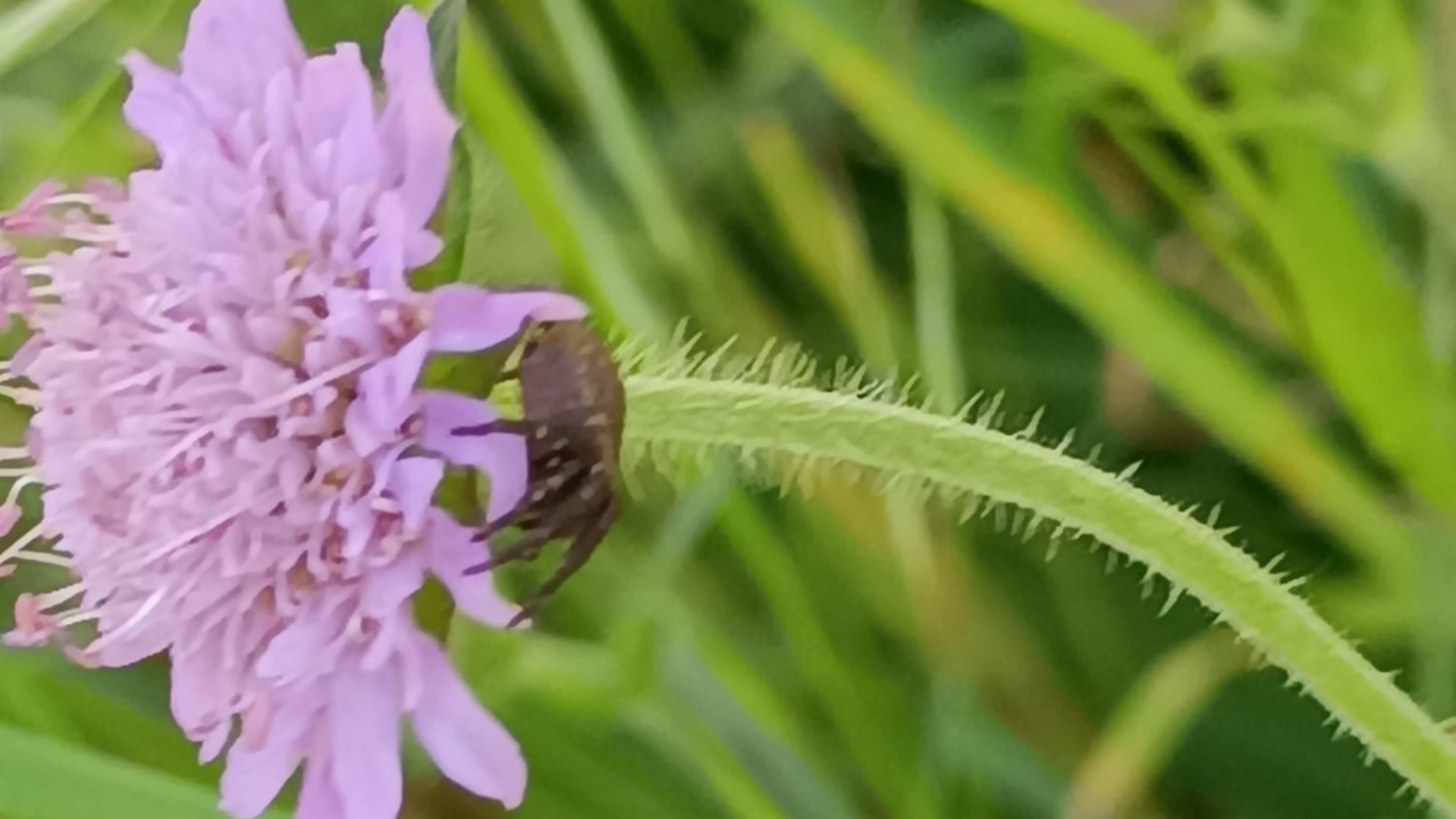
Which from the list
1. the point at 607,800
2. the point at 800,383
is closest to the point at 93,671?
the point at 607,800

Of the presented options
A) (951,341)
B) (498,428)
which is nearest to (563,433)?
(498,428)

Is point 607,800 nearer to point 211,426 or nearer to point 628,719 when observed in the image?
point 628,719

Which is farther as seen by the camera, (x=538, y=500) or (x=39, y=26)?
(x=39, y=26)

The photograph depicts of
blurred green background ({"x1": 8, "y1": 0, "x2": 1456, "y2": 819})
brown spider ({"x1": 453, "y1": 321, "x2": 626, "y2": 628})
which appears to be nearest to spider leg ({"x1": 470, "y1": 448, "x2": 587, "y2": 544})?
brown spider ({"x1": 453, "y1": 321, "x2": 626, "y2": 628})

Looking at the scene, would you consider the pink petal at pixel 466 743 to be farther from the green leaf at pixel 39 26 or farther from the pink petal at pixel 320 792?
the green leaf at pixel 39 26

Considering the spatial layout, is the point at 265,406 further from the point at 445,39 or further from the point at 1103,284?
the point at 1103,284

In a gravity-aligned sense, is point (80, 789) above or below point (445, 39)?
below

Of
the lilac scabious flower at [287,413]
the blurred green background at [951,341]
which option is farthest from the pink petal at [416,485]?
the blurred green background at [951,341]

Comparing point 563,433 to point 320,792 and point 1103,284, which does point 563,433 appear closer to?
point 320,792
